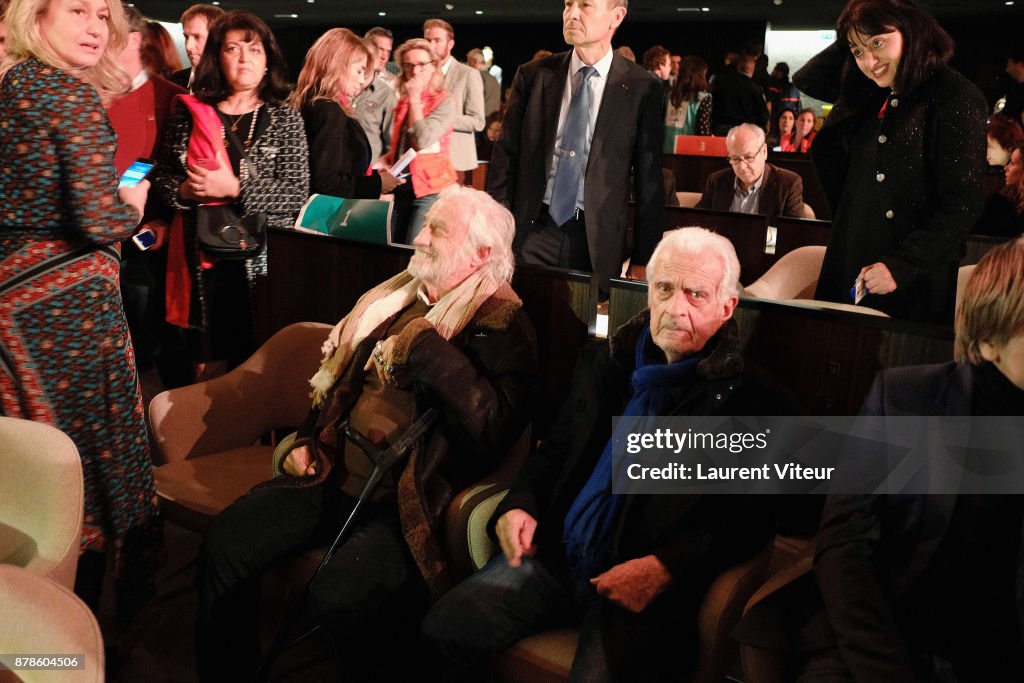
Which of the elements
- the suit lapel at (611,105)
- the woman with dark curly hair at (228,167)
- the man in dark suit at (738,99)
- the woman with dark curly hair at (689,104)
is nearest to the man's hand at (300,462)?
the woman with dark curly hair at (228,167)

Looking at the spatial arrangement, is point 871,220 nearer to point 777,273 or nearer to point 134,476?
point 777,273

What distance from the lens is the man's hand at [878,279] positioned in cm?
243

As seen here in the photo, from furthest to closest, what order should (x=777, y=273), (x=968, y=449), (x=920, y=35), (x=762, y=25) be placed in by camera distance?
1. (x=762, y=25)
2. (x=777, y=273)
3. (x=920, y=35)
4. (x=968, y=449)

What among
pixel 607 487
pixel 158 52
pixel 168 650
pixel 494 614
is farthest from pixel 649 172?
pixel 158 52

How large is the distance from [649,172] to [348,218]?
3.23 feet

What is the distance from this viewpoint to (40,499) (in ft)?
5.77

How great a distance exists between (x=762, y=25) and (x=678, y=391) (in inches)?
593

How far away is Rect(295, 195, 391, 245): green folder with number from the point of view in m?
3.06

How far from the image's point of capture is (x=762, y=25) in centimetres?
1557

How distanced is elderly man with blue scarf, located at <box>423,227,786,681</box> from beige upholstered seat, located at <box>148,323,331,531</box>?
0.84 m

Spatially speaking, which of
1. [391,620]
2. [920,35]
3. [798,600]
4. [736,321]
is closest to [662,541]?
[798,600]

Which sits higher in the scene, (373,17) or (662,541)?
(373,17)

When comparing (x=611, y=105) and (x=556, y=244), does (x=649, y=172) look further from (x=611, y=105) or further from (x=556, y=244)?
(x=556, y=244)

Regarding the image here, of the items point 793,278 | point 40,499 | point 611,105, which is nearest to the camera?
point 40,499
